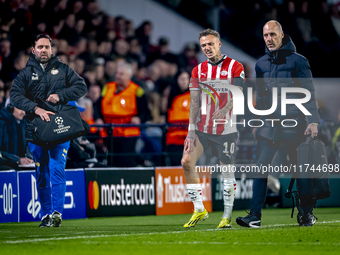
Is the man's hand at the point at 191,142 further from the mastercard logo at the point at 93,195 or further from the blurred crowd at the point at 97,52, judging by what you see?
the blurred crowd at the point at 97,52

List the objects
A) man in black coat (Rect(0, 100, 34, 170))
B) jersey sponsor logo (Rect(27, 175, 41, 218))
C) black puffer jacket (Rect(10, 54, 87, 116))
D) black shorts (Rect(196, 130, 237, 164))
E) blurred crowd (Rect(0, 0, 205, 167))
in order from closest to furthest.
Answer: black shorts (Rect(196, 130, 237, 164)) < black puffer jacket (Rect(10, 54, 87, 116)) < jersey sponsor logo (Rect(27, 175, 41, 218)) < man in black coat (Rect(0, 100, 34, 170)) < blurred crowd (Rect(0, 0, 205, 167))

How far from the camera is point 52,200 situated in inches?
286

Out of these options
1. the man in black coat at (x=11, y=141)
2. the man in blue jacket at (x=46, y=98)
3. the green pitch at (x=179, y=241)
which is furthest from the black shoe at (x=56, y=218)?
the man in black coat at (x=11, y=141)

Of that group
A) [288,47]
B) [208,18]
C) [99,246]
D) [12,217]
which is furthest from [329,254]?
[208,18]

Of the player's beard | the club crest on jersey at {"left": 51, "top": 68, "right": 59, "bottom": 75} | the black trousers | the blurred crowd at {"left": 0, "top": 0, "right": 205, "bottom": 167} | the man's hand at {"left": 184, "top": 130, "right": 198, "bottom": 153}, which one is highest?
the blurred crowd at {"left": 0, "top": 0, "right": 205, "bottom": 167}

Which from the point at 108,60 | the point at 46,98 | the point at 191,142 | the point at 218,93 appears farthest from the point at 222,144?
the point at 108,60

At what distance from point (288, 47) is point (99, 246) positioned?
315 centimetres

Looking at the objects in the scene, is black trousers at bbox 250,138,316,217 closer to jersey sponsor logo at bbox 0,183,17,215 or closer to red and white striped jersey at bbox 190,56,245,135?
red and white striped jersey at bbox 190,56,245,135

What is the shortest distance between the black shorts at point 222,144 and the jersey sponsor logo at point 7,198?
10.5 ft

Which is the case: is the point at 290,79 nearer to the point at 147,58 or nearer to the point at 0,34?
the point at 0,34

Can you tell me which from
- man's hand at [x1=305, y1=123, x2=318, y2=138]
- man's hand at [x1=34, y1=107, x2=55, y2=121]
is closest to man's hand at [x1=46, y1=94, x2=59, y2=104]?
man's hand at [x1=34, y1=107, x2=55, y2=121]

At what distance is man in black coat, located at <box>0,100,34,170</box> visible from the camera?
9.01 meters

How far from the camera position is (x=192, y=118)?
676cm

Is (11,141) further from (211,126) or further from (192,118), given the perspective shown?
(211,126)
